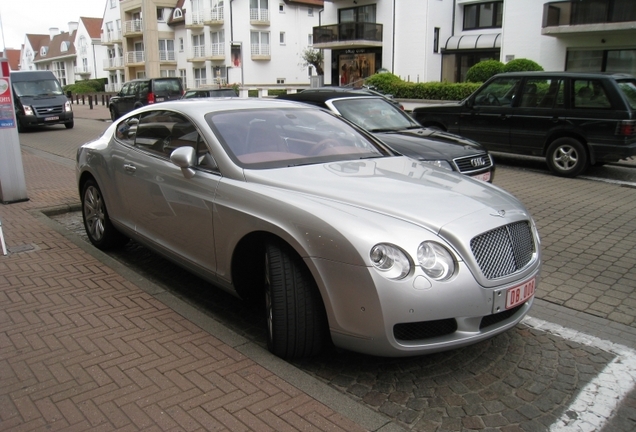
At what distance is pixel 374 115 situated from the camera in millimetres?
9219

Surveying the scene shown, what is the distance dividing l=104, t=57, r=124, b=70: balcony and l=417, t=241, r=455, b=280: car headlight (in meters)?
70.1

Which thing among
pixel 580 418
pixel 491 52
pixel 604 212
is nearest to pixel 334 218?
pixel 580 418

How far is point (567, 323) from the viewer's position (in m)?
4.36

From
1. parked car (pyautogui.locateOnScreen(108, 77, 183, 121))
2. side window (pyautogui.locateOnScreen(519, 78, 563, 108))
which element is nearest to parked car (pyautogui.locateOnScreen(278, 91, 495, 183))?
side window (pyautogui.locateOnScreen(519, 78, 563, 108))

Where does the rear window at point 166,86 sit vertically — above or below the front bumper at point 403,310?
above

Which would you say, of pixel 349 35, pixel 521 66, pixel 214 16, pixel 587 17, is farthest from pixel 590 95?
pixel 214 16

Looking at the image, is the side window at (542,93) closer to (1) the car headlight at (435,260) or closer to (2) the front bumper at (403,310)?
(2) the front bumper at (403,310)

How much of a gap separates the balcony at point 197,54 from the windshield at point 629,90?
48274 millimetres

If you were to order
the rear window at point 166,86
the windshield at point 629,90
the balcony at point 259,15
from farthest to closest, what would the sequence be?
the balcony at point 259,15, the rear window at point 166,86, the windshield at point 629,90

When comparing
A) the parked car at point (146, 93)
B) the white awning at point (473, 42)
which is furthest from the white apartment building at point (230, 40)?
the parked car at point (146, 93)

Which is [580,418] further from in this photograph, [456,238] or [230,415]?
[230,415]

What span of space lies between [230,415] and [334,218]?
1214mm

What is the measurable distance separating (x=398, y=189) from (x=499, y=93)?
28.1 ft

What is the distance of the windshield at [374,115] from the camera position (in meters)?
8.95
